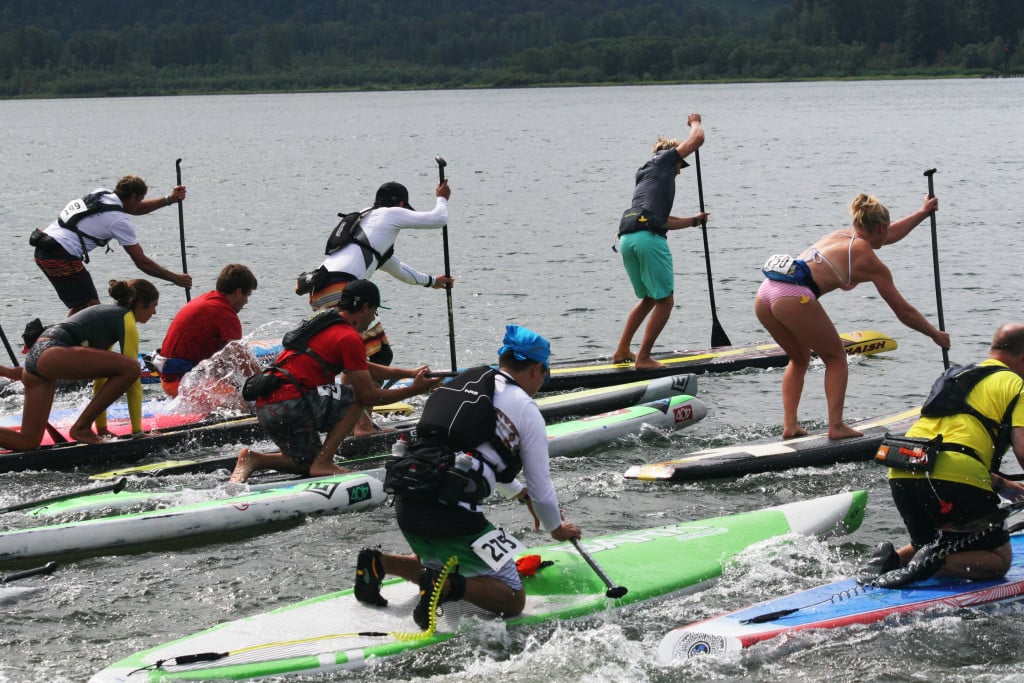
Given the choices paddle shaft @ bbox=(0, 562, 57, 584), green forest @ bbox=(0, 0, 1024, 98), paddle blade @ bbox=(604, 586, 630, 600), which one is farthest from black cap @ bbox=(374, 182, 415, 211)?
green forest @ bbox=(0, 0, 1024, 98)

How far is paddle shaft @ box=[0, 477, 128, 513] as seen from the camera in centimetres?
862

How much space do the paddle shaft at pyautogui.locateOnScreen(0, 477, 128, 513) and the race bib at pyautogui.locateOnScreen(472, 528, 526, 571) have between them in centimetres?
348

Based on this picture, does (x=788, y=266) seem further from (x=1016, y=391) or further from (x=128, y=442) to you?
(x=128, y=442)

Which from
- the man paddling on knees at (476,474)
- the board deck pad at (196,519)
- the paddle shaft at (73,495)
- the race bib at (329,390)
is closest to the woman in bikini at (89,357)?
the paddle shaft at (73,495)

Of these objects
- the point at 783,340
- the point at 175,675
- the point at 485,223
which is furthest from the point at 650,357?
the point at 485,223

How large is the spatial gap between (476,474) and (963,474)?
104 inches

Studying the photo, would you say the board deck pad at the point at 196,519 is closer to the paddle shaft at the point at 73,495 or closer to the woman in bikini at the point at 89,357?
the paddle shaft at the point at 73,495

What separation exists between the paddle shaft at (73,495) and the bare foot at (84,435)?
4.35 feet

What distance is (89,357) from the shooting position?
31.4ft

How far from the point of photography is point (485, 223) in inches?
1270

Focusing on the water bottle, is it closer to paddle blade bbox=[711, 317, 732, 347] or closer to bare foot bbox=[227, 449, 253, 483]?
bare foot bbox=[227, 449, 253, 483]

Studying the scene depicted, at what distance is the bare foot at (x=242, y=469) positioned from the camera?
30.5ft

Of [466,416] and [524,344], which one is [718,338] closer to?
[524,344]

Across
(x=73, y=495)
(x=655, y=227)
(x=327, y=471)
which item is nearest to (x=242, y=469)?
(x=327, y=471)
